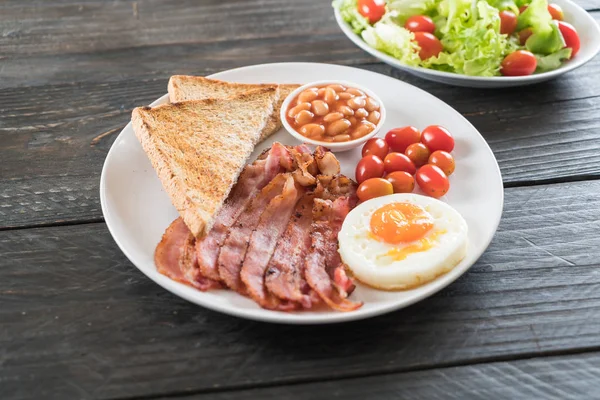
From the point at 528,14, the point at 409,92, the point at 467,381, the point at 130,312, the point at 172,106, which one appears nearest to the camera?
the point at 467,381

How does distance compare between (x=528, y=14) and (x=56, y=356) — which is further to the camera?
(x=528, y=14)

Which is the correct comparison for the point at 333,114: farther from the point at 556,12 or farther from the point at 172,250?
the point at 556,12

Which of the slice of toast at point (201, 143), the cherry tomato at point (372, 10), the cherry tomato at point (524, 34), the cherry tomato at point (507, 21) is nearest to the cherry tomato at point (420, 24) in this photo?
the cherry tomato at point (372, 10)

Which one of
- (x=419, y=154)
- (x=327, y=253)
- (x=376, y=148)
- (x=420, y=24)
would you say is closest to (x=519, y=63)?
(x=420, y=24)

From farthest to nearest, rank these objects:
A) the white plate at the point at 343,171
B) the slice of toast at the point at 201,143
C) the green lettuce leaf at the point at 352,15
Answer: the green lettuce leaf at the point at 352,15 → the slice of toast at the point at 201,143 → the white plate at the point at 343,171

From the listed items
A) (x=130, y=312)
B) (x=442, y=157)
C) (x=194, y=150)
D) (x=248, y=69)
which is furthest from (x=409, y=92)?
(x=130, y=312)

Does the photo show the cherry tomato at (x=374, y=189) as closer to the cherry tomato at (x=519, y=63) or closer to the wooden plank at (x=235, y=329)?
the wooden plank at (x=235, y=329)

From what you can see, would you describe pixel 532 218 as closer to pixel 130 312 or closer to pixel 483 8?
pixel 483 8
